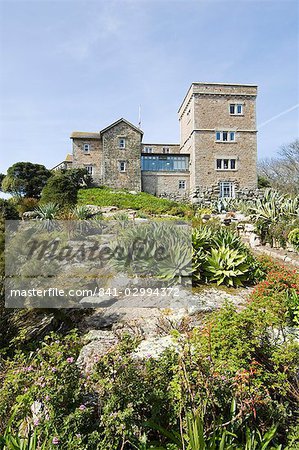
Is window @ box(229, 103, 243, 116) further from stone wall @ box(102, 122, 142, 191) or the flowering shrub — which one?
the flowering shrub

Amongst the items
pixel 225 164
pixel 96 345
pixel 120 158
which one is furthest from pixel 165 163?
pixel 96 345

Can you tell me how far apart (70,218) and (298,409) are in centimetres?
1116

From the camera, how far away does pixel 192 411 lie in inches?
92.5

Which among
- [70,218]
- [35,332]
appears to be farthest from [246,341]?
[70,218]

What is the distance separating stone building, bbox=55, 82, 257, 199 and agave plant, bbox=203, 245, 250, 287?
22.9 metres

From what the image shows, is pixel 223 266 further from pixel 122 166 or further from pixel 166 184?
pixel 122 166

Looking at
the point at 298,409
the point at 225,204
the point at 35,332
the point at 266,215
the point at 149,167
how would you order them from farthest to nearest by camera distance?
the point at 149,167
the point at 225,204
the point at 266,215
the point at 35,332
the point at 298,409

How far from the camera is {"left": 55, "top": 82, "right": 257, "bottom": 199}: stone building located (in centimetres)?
2909

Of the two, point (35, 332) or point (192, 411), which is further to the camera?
point (35, 332)

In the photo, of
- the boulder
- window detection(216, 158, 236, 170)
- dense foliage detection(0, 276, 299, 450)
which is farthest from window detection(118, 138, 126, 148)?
dense foliage detection(0, 276, 299, 450)

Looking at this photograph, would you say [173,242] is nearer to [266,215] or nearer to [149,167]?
[266,215]

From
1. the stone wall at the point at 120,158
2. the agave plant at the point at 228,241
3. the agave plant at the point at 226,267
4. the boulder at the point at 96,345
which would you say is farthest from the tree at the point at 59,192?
the boulder at the point at 96,345

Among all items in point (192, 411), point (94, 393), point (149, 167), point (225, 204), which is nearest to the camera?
point (192, 411)

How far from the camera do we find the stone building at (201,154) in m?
29.1
